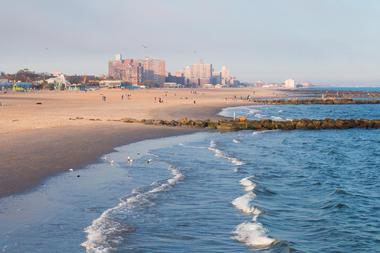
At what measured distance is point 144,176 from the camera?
17.3m

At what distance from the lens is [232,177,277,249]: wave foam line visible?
10.3 meters

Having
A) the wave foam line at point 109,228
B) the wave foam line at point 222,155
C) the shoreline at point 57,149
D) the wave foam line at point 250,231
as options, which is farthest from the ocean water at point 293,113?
the wave foam line at point 109,228

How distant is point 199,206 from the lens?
13.3 metres

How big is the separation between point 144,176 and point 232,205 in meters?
4.55

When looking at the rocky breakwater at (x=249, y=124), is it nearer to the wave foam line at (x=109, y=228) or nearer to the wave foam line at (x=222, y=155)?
the wave foam line at (x=222, y=155)

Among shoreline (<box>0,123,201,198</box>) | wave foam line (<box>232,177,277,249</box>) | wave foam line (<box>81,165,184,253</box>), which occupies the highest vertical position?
shoreline (<box>0,123,201,198</box>)

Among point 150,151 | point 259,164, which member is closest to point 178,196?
point 259,164

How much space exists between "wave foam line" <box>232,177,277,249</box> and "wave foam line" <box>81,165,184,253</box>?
2.25m

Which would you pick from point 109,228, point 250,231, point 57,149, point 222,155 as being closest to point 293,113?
point 222,155

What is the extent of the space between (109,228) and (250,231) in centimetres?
293

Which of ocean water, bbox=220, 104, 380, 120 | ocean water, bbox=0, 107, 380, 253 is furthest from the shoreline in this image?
ocean water, bbox=220, 104, 380, 120

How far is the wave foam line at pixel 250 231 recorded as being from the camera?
33.9 ft

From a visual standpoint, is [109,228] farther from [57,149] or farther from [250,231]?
[57,149]

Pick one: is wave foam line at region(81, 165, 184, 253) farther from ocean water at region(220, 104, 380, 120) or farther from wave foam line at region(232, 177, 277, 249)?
ocean water at region(220, 104, 380, 120)
